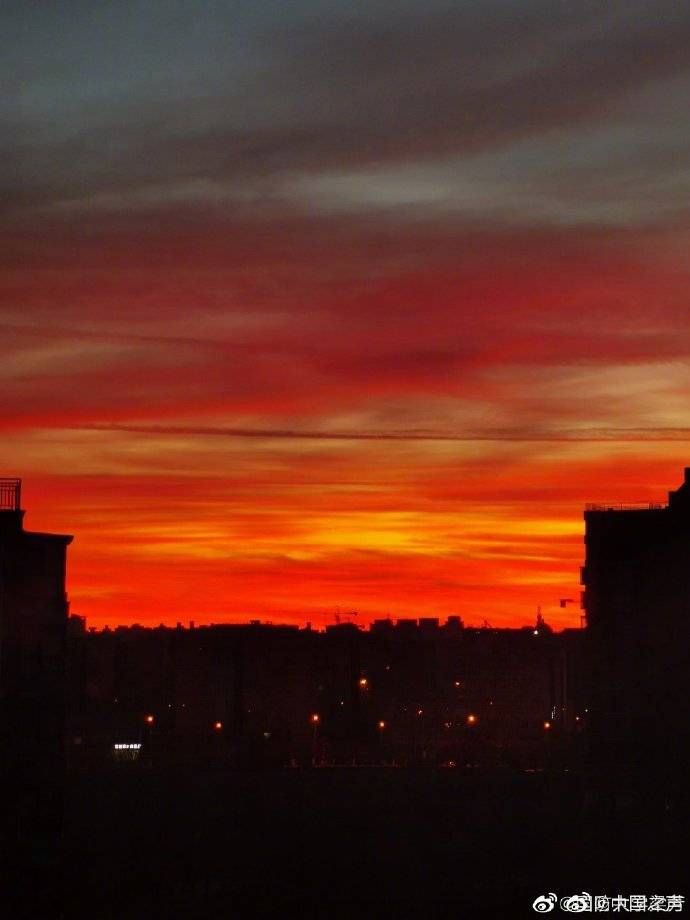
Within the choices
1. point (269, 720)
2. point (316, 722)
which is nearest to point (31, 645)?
point (316, 722)

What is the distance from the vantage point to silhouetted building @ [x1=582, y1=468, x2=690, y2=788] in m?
80.8

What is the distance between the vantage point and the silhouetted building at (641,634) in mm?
80812

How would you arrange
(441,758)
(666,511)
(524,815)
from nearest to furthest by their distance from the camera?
(524,815)
(666,511)
(441,758)

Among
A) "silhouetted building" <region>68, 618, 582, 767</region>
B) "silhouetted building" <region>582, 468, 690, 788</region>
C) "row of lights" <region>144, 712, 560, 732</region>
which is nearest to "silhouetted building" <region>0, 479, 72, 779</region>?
"silhouetted building" <region>582, 468, 690, 788</region>

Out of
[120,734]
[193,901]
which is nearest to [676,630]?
[193,901]

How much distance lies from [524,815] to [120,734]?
199ft

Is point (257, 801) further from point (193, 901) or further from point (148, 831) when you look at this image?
point (193, 901)

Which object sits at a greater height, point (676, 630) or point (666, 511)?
point (666, 511)

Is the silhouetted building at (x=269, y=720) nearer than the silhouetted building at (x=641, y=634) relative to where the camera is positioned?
No

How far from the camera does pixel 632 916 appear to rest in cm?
4938

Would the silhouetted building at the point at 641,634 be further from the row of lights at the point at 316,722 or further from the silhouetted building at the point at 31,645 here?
the row of lights at the point at 316,722

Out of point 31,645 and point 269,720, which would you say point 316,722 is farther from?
point 31,645

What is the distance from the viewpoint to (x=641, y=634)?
3290 inches

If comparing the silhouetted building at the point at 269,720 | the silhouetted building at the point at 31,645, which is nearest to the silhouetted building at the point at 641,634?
the silhouetted building at the point at 269,720
